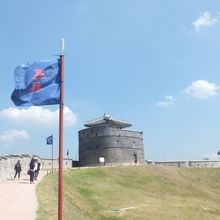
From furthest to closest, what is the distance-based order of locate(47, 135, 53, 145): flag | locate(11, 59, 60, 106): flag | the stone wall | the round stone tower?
the stone wall → the round stone tower → locate(47, 135, 53, 145): flag → locate(11, 59, 60, 106): flag

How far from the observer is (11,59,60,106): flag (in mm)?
12945

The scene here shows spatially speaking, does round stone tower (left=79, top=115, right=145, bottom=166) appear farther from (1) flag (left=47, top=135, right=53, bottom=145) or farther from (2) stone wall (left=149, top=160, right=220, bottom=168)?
(1) flag (left=47, top=135, right=53, bottom=145)

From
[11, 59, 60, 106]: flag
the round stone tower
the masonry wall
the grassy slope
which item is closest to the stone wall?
the round stone tower

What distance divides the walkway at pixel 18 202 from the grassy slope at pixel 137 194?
0.42 metres

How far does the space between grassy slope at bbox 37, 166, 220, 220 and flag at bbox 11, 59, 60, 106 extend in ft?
18.3

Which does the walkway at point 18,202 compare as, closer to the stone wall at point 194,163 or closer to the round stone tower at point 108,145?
the round stone tower at point 108,145

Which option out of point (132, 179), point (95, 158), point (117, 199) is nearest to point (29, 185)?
point (117, 199)

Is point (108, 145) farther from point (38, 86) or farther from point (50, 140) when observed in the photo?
point (38, 86)

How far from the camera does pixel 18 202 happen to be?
2008cm

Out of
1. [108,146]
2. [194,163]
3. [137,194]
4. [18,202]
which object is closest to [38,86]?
[18,202]

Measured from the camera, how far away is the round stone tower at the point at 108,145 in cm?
6506

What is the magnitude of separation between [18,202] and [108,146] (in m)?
45.2

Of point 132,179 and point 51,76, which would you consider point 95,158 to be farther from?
point 51,76

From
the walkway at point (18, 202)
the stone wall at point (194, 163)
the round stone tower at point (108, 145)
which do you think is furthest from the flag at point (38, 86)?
the stone wall at point (194, 163)
